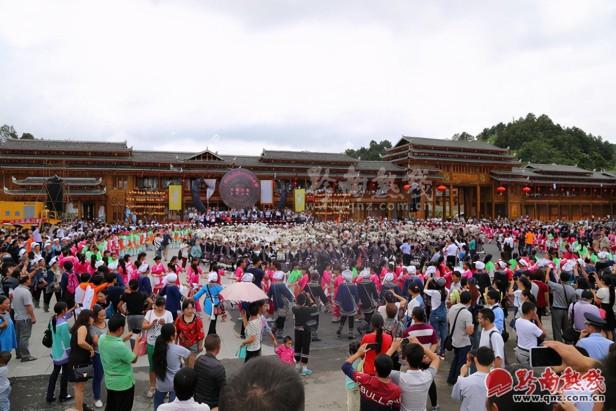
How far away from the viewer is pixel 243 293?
7.27 m

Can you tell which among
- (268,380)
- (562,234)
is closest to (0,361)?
(268,380)

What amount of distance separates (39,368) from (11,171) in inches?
1388

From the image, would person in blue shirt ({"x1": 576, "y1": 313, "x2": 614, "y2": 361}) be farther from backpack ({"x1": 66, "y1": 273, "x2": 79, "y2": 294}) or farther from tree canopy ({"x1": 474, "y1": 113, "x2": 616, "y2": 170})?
tree canopy ({"x1": 474, "y1": 113, "x2": 616, "y2": 170})

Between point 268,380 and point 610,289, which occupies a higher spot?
point 268,380

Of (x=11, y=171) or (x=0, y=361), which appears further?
(x=11, y=171)

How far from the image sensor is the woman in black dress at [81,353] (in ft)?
16.4

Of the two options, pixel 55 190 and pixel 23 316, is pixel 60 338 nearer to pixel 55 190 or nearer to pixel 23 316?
pixel 23 316

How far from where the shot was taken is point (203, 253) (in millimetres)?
19859

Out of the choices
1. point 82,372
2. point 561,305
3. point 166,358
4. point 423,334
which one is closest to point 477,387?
point 423,334

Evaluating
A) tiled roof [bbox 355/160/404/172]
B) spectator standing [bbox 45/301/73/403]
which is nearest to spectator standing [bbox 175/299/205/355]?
spectator standing [bbox 45/301/73/403]

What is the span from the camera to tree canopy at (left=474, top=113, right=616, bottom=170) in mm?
68750

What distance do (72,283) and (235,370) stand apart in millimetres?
6007

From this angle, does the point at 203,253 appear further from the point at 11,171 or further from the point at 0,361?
the point at 11,171

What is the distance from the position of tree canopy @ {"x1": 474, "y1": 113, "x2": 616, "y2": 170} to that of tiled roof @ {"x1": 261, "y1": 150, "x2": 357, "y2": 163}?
39367mm
